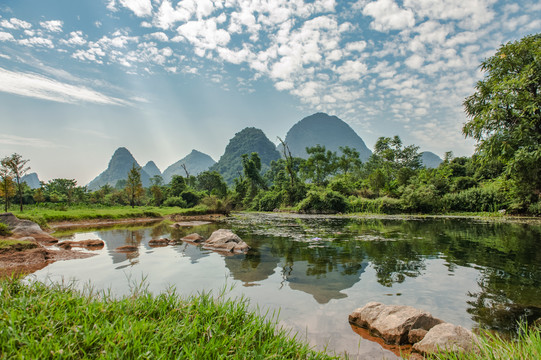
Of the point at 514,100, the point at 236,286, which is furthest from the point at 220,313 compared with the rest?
the point at 514,100

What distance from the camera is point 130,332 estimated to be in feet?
8.43

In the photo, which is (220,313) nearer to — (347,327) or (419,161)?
(347,327)

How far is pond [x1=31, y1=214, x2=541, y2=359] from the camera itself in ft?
15.9

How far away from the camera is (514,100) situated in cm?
1514

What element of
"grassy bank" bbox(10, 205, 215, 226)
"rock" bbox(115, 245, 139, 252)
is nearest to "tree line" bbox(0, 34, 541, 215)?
"grassy bank" bbox(10, 205, 215, 226)

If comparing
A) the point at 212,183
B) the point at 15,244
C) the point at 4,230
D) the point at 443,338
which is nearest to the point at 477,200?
the point at 443,338

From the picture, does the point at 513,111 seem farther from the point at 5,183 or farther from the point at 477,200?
the point at 5,183

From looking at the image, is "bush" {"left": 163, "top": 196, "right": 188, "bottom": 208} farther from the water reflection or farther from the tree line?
the water reflection

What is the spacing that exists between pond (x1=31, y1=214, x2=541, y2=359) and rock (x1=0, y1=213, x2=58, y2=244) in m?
4.40

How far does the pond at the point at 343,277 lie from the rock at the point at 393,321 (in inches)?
12.1

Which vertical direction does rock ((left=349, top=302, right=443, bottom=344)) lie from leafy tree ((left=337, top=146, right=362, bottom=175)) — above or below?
below

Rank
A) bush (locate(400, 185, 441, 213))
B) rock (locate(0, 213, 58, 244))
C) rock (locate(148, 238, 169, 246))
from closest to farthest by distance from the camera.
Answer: rock (locate(148, 238, 169, 246))
rock (locate(0, 213, 58, 244))
bush (locate(400, 185, 441, 213))

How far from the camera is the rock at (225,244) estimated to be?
37.6 ft

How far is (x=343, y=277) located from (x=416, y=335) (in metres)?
3.33
